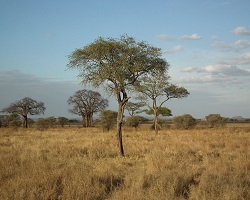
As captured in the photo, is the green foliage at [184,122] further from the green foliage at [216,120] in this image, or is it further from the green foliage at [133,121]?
the green foliage at [133,121]

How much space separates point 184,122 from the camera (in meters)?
59.7

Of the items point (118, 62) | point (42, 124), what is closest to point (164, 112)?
point (42, 124)

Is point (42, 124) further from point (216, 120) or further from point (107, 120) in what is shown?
point (216, 120)

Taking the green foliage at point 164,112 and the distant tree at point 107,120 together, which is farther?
the green foliage at point 164,112

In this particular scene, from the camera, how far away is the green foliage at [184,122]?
59438 millimetres

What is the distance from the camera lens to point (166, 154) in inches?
597

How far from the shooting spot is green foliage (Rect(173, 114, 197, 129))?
59.4 m

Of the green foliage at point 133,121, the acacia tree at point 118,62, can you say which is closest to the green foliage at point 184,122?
the green foliage at point 133,121

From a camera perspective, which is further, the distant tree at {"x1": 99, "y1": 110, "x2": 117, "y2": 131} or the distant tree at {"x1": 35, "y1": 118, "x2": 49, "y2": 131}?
the distant tree at {"x1": 35, "y1": 118, "x2": 49, "y2": 131}

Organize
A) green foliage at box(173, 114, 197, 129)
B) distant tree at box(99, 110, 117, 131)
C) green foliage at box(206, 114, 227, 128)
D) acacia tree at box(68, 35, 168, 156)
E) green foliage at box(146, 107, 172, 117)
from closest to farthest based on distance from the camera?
acacia tree at box(68, 35, 168, 156) → distant tree at box(99, 110, 117, 131) → green foliage at box(173, 114, 197, 129) → green foliage at box(206, 114, 227, 128) → green foliage at box(146, 107, 172, 117)

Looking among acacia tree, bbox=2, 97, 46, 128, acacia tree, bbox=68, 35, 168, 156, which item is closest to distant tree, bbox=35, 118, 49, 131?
acacia tree, bbox=2, 97, 46, 128

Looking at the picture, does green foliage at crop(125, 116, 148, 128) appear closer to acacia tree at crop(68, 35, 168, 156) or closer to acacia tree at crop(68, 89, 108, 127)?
acacia tree at crop(68, 89, 108, 127)

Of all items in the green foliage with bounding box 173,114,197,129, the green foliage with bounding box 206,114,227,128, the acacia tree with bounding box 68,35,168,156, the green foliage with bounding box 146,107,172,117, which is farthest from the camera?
the green foliage with bounding box 146,107,172,117

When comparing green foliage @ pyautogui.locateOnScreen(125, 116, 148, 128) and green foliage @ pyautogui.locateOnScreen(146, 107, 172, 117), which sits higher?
green foliage @ pyautogui.locateOnScreen(146, 107, 172, 117)
